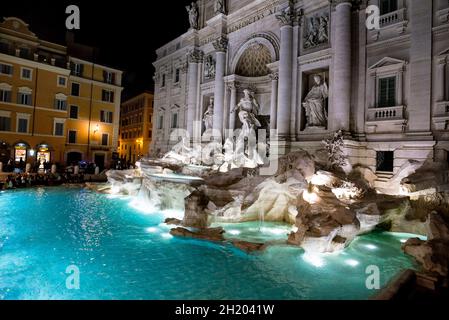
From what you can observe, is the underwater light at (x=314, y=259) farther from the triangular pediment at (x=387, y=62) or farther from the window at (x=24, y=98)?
the window at (x=24, y=98)

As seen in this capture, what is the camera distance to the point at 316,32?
46.7 ft

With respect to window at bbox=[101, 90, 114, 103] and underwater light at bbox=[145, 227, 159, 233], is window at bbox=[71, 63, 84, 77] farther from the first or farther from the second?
underwater light at bbox=[145, 227, 159, 233]

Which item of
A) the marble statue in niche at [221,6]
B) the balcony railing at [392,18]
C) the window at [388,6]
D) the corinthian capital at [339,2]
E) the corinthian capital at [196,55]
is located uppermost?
the marble statue in niche at [221,6]

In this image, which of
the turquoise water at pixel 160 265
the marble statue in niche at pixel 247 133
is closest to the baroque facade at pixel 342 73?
the marble statue in niche at pixel 247 133

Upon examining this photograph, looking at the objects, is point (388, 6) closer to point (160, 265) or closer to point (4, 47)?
point (160, 265)

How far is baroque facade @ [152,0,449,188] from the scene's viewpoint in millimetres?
10797

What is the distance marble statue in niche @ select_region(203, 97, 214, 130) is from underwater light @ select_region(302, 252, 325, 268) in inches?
594

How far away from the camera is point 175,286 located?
4938 mm

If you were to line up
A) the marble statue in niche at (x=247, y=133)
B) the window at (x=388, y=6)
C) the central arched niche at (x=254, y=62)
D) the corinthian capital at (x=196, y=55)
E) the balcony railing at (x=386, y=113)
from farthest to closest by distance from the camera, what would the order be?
the corinthian capital at (x=196, y=55)
the central arched niche at (x=254, y=62)
the marble statue in niche at (x=247, y=133)
the window at (x=388, y=6)
the balcony railing at (x=386, y=113)

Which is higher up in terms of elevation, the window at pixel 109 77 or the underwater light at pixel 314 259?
the window at pixel 109 77

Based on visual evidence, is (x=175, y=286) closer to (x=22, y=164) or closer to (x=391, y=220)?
(x=391, y=220)

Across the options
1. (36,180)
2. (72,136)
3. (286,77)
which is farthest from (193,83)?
(72,136)

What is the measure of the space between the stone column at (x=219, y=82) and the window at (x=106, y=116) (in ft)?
54.5

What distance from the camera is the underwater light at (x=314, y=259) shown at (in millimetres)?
6050
